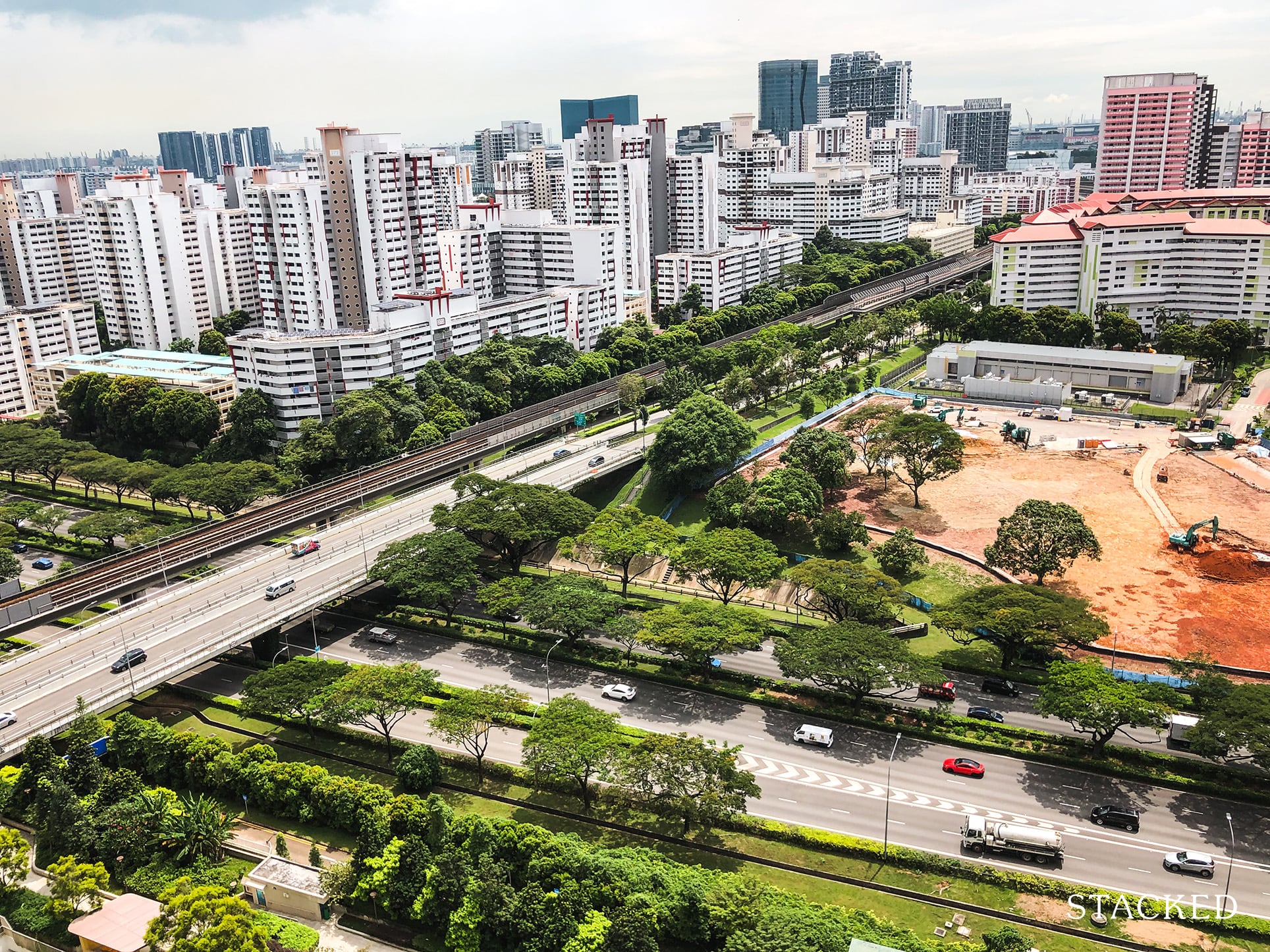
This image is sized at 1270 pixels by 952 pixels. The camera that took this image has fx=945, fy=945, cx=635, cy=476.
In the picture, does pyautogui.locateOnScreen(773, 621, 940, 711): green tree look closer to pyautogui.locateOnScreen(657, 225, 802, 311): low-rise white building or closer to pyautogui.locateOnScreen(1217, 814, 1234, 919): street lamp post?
pyautogui.locateOnScreen(1217, 814, 1234, 919): street lamp post

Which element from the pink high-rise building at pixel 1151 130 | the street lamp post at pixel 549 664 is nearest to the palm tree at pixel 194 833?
the street lamp post at pixel 549 664

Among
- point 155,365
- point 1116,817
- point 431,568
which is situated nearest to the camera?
point 1116,817

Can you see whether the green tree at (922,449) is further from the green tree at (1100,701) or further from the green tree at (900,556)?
the green tree at (1100,701)

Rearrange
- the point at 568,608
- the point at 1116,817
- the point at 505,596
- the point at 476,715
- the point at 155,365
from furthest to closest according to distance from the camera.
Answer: the point at 155,365
the point at 505,596
the point at 568,608
the point at 476,715
the point at 1116,817

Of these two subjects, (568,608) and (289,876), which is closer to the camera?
(289,876)

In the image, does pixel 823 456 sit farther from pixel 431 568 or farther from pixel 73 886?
pixel 73 886

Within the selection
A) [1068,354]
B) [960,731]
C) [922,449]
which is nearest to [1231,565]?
[922,449]

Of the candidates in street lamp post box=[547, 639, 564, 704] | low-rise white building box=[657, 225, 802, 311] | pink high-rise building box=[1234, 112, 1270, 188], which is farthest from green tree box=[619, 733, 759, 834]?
pink high-rise building box=[1234, 112, 1270, 188]
